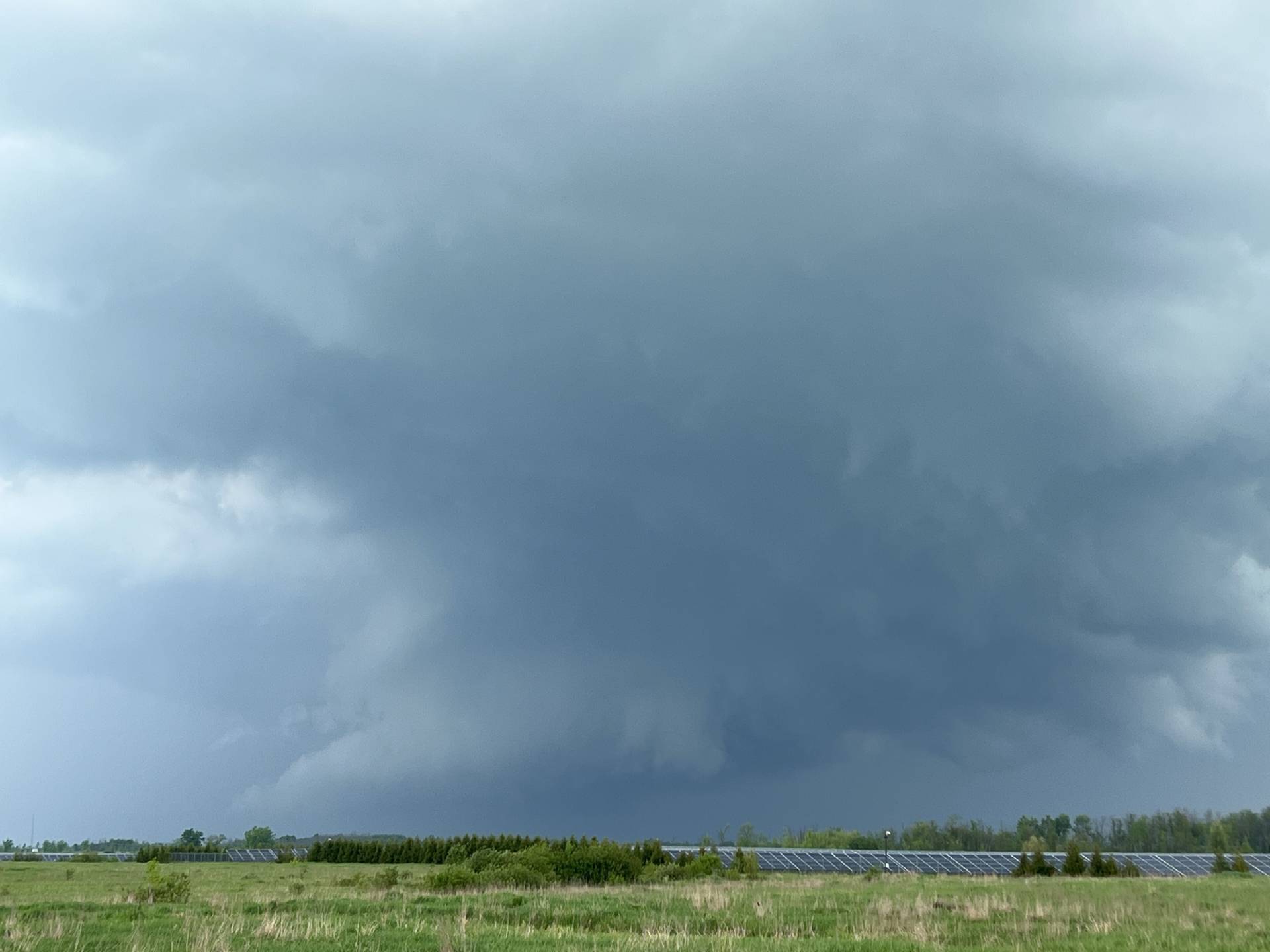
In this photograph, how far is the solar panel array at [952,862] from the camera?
292ft

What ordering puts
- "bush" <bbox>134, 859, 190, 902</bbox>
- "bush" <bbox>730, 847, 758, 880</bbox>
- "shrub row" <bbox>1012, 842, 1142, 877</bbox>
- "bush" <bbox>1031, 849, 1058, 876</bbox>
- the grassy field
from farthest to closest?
"bush" <bbox>730, 847, 758, 880</bbox>
"bush" <bbox>1031, 849, 1058, 876</bbox>
"shrub row" <bbox>1012, 842, 1142, 877</bbox>
"bush" <bbox>134, 859, 190, 902</bbox>
the grassy field

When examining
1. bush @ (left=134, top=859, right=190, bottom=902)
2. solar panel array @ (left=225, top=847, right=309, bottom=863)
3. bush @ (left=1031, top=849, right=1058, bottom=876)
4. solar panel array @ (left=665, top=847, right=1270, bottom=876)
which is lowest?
solar panel array @ (left=225, top=847, right=309, bottom=863)

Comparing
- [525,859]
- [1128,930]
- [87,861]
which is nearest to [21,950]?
[1128,930]

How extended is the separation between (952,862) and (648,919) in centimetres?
7154

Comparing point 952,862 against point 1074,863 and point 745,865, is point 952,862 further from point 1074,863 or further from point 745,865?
point 745,865

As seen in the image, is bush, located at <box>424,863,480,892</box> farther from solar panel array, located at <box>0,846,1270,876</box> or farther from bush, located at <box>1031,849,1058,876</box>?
bush, located at <box>1031,849,1058,876</box>

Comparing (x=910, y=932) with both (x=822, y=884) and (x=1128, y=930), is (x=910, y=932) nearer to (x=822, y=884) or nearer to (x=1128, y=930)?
(x=1128, y=930)

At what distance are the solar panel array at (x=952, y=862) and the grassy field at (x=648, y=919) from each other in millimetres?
38570

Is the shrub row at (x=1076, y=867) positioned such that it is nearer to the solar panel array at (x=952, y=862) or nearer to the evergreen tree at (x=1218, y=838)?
the solar panel array at (x=952, y=862)

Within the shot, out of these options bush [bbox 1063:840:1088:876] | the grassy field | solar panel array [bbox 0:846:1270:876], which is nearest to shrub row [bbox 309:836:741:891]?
the grassy field

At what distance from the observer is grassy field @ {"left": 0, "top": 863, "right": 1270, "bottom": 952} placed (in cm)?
2522

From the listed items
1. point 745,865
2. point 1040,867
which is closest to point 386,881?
point 745,865

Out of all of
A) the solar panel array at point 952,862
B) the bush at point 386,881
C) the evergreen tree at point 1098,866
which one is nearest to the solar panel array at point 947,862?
the solar panel array at point 952,862

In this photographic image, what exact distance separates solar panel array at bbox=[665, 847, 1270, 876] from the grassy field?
1519 inches
